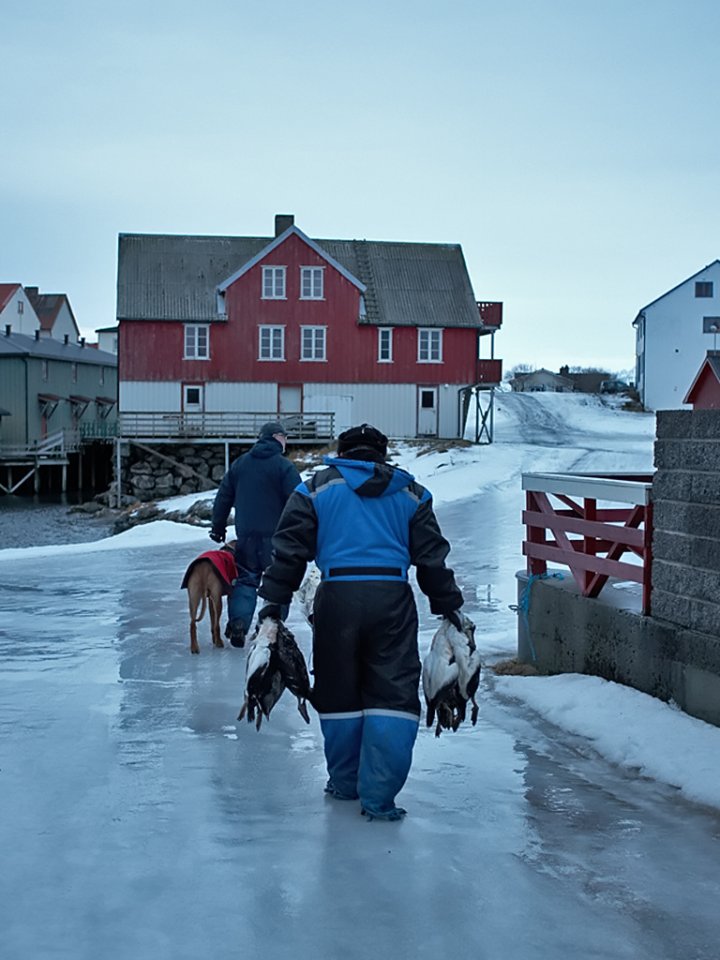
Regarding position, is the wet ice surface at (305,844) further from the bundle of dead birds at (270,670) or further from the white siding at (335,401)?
the white siding at (335,401)

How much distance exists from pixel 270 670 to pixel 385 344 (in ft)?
133

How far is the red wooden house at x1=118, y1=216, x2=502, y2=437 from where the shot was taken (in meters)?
44.4

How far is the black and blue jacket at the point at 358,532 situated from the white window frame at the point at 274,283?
39.9 metres

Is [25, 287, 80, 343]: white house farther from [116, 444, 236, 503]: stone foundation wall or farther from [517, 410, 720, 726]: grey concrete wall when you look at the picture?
[517, 410, 720, 726]: grey concrete wall

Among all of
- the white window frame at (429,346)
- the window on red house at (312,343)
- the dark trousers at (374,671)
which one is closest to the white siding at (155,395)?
the window on red house at (312,343)

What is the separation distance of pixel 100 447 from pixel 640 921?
193 feet

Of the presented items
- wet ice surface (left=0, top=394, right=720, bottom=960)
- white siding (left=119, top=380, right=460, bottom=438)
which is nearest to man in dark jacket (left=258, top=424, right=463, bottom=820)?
wet ice surface (left=0, top=394, right=720, bottom=960)

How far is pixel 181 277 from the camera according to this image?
45656 mm

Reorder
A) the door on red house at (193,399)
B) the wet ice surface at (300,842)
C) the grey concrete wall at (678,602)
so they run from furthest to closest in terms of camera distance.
→ the door on red house at (193,399) → the grey concrete wall at (678,602) → the wet ice surface at (300,842)

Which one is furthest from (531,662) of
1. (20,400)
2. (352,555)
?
(20,400)

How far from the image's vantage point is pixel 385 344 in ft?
149

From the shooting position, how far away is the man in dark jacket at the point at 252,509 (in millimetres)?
9023

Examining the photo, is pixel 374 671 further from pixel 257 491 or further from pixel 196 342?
pixel 196 342

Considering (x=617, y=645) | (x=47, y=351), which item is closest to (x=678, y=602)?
(x=617, y=645)
